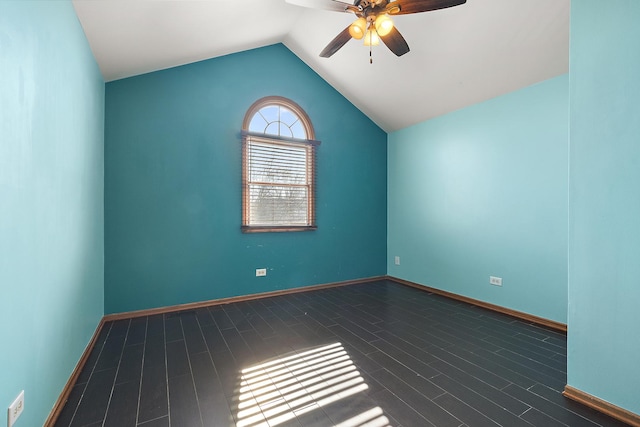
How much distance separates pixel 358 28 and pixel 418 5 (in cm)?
46

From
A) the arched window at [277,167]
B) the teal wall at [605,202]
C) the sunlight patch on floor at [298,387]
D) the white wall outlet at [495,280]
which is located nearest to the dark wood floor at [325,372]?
the sunlight patch on floor at [298,387]

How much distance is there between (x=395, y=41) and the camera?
95.2 inches

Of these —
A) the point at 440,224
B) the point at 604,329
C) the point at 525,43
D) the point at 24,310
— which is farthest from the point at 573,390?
the point at 24,310

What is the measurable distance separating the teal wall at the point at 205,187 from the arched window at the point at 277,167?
0.12 meters

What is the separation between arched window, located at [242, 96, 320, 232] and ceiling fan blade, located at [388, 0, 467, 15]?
7.14 feet

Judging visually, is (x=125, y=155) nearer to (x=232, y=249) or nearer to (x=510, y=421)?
(x=232, y=249)

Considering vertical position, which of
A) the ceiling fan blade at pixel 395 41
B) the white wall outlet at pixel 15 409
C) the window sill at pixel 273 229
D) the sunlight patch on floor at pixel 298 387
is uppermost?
the ceiling fan blade at pixel 395 41

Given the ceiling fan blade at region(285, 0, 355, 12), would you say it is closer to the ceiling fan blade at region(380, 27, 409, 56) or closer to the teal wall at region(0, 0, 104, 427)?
the ceiling fan blade at region(380, 27, 409, 56)

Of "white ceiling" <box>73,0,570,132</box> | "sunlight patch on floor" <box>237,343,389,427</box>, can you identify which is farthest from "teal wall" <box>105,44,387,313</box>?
"sunlight patch on floor" <box>237,343,389,427</box>

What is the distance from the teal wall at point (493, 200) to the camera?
2822 millimetres

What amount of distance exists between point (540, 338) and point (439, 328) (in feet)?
2.84

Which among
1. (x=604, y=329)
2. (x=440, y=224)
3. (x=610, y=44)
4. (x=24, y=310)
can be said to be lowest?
(x=604, y=329)

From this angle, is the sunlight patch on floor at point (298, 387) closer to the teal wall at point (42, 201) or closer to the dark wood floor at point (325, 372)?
the dark wood floor at point (325, 372)

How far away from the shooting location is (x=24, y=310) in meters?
1.25
